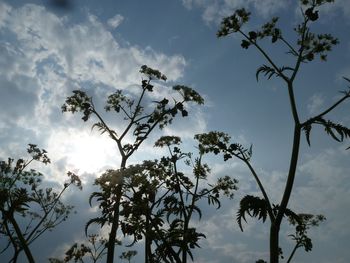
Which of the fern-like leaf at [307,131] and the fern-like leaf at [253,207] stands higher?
the fern-like leaf at [307,131]

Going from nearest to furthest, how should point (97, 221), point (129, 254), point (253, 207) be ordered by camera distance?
point (253, 207)
point (97, 221)
point (129, 254)

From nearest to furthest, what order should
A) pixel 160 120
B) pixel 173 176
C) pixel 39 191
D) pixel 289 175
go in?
pixel 289 175, pixel 173 176, pixel 160 120, pixel 39 191

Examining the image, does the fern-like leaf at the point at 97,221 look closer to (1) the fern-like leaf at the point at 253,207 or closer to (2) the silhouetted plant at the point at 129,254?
(1) the fern-like leaf at the point at 253,207

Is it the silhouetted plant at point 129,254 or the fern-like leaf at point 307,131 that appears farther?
the silhouetted plant at point 129,254

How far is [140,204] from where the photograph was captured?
319 inches

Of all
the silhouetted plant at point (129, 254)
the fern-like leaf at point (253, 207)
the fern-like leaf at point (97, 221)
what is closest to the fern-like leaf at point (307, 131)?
the fern-like leaf at point (253, 207)

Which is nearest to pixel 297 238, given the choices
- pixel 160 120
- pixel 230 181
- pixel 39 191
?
pixel 230 181

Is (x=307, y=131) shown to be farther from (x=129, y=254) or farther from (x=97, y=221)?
(x=129, y=254)

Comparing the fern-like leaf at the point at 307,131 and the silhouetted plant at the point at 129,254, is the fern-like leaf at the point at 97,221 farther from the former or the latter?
the silhouetted plant at the point at 129,254

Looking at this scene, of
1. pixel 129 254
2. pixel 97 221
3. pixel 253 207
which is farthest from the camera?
pixel 129 254

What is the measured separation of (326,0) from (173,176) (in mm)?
6980

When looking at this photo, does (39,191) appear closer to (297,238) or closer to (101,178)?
(101,178)

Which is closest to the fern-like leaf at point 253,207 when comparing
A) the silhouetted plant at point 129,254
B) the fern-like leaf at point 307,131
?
the fern-like leaf at point 307,131

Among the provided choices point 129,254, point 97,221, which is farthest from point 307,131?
point 129,254
